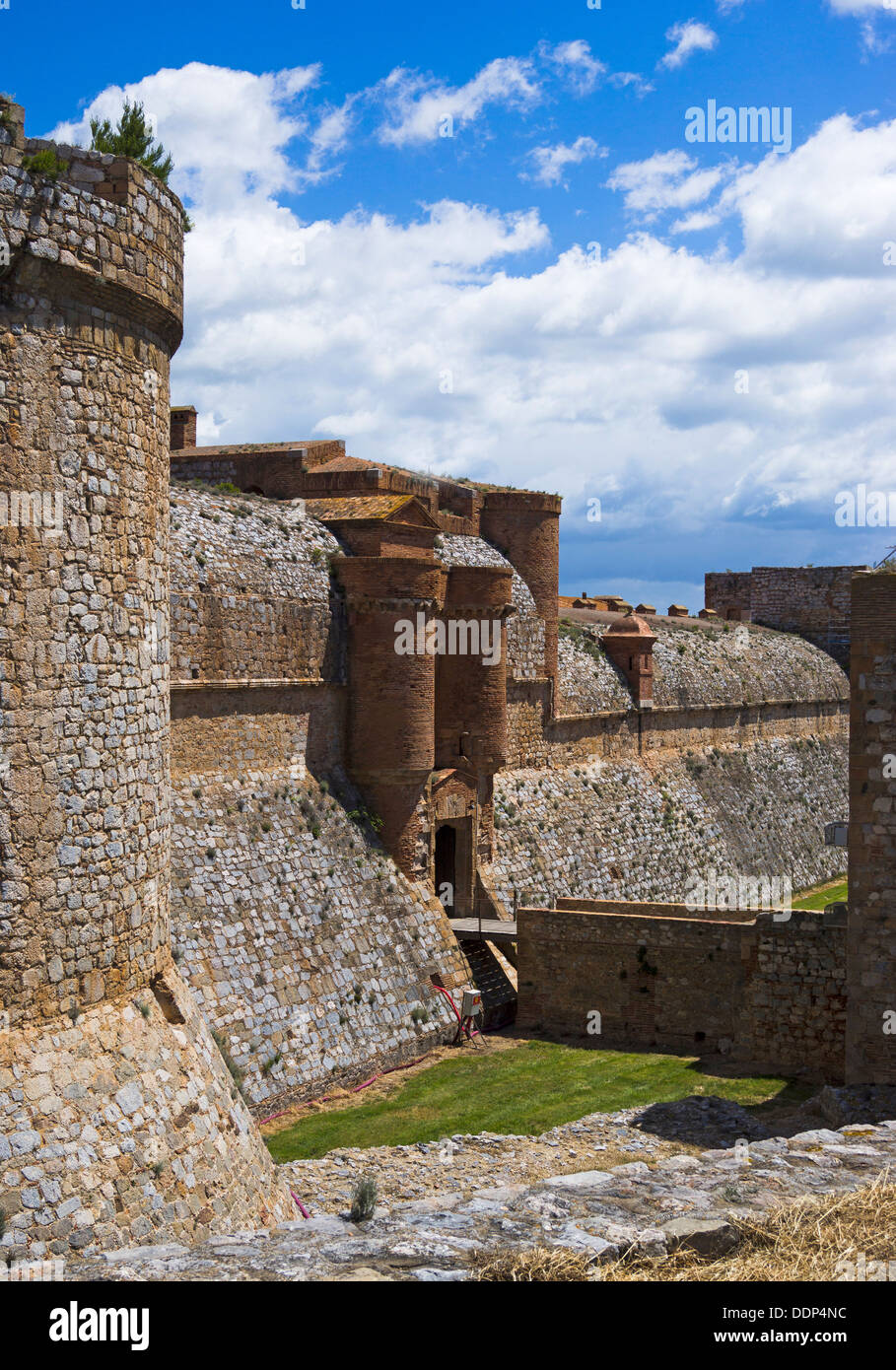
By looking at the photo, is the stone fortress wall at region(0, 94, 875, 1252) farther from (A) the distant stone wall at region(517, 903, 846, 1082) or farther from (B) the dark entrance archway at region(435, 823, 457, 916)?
(A) the distant stone wall at region(517, 903, 846, 1082)

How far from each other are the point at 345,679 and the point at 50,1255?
16.2 meters

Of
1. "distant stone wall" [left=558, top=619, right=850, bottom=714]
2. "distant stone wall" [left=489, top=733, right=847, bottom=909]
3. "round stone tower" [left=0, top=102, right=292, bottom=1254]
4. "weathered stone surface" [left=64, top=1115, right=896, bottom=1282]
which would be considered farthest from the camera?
"distant stone wall" [left=558, top=619, right=850, bottom=714]

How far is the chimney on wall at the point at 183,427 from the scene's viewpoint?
30.3 m

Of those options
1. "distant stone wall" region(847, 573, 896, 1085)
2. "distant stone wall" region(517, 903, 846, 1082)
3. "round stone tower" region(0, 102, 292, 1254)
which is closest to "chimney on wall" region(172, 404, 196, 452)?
"distant stone wall" region(517, 903, 846, 1082)

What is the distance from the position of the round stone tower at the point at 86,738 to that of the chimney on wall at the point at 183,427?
2259 cm

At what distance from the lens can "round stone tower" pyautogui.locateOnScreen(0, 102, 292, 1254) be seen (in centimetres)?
692

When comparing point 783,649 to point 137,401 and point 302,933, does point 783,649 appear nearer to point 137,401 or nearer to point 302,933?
point 302,933

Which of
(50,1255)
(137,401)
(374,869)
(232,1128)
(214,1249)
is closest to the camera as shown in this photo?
(214,1249)

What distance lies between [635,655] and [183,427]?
1357 cm

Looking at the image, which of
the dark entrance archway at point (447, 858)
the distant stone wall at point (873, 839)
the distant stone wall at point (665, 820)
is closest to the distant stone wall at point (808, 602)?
the distant stone wall at point (665, 820)

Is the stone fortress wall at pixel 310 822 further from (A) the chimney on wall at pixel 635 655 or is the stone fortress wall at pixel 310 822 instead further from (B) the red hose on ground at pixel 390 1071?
(A) the chimney on wall at pixel 635 655

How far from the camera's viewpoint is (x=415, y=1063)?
20.3 m

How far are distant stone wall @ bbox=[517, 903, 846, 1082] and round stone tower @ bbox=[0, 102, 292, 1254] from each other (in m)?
12.1

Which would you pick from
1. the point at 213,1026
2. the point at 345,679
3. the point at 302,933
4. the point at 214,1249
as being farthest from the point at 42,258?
the point at 345,679
